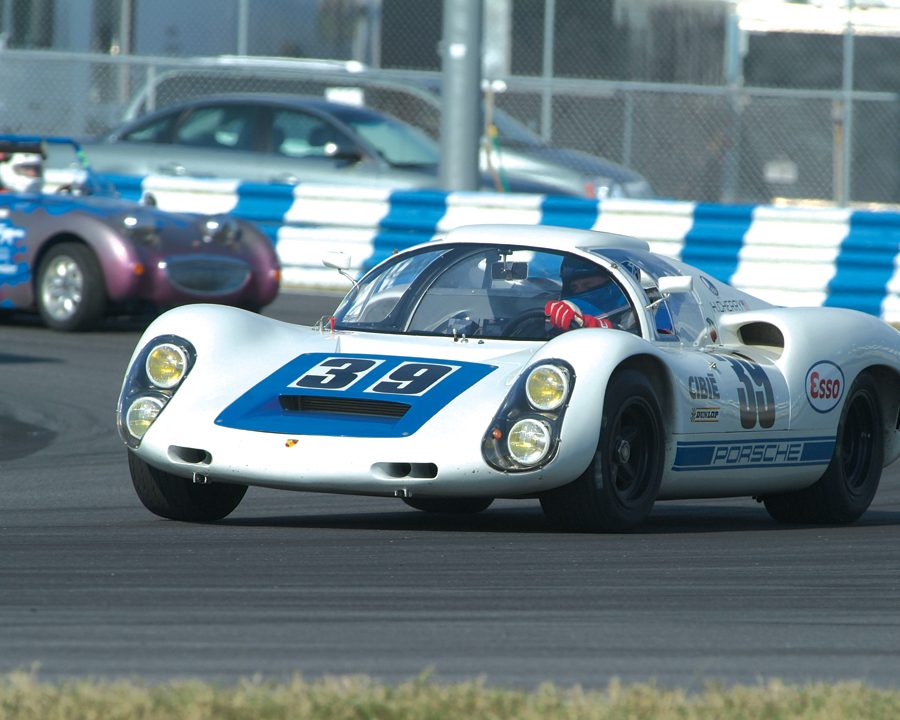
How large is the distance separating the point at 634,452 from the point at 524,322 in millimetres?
728

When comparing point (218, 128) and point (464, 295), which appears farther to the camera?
point (218, 128)

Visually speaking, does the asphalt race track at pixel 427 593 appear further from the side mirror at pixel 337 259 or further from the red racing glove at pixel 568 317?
the side mirror at pixel 337 259

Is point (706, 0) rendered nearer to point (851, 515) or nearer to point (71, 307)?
point (71, 307)

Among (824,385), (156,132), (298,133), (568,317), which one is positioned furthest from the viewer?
(156,132)

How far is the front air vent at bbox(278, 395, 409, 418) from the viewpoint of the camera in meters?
Result: 6.43

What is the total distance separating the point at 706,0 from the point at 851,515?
19575 mm

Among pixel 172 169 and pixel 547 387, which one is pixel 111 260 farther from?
pixel 547 387

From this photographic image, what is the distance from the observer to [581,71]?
2695cm

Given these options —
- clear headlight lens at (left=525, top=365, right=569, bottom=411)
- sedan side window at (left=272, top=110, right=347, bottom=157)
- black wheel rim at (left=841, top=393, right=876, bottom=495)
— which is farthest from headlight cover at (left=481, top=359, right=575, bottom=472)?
sedan side window at (left=272, top=110, right=347, bottom=157)

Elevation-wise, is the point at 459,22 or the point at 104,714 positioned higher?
the point at 459,22

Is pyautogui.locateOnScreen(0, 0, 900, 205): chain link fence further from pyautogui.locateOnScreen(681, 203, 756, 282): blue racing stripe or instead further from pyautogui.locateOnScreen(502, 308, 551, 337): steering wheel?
pyautogui.locateOnScreen(502, 308, 551, 337): steering wheel

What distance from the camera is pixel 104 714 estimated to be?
3695 millimetres

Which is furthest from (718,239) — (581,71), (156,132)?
(581,71)

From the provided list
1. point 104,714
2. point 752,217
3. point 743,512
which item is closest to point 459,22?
point 752,217
